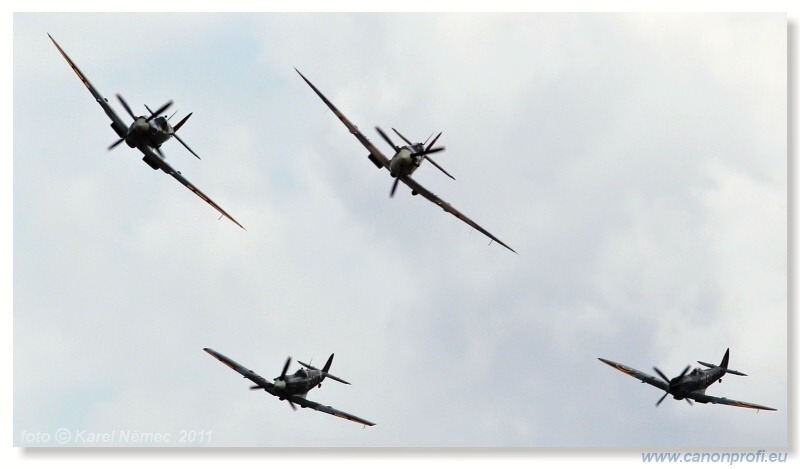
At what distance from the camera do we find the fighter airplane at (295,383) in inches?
2596

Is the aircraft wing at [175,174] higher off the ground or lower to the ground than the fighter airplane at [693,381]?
higher

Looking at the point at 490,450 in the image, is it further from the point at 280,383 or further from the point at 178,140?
the point at 178,140

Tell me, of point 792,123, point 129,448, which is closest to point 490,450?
point 129,448

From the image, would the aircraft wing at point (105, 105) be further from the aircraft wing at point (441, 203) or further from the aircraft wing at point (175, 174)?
the aircraft wing at point (441, 203)

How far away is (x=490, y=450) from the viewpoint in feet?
175

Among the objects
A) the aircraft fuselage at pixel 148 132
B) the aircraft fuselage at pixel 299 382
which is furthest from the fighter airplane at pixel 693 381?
the aircraft fuselage at pixel 148 132

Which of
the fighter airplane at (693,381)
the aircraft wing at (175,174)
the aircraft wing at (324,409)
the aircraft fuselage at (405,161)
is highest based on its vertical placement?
the aircraft fuselage at (405,161)

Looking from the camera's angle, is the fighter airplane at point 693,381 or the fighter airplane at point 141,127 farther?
the fighter airplane at point 693,381

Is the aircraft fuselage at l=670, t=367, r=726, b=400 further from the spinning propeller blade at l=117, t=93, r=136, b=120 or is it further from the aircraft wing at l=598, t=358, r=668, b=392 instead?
the spinning propeller blade at l=117, t=93, r=136, b=120

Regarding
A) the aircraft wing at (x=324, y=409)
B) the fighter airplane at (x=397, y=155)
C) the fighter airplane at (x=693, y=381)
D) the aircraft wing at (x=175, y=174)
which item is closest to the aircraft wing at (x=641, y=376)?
the fighter airplane at (x=693, y=381)

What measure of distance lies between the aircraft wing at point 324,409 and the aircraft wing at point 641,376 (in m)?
13.5

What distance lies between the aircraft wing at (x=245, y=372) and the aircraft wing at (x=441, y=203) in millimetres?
13065

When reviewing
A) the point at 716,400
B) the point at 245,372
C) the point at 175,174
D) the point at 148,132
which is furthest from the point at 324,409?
the point at 716,400

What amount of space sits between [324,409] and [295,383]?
9.65 feet
